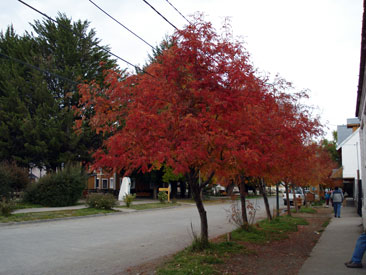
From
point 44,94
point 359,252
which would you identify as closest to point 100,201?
point 44,94

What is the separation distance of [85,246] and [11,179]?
14.6 m

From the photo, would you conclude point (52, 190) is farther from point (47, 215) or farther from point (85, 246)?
point (85, 246)

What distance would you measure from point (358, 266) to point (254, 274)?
2.19 m

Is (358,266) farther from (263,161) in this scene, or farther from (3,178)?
(3,178)

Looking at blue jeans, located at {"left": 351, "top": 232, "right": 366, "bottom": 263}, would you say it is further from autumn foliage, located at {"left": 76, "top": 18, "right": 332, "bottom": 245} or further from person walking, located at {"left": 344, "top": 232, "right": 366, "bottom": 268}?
autumn foliage, located at {"left": 76, "top": 18, "right": 332, "bottom": 245}

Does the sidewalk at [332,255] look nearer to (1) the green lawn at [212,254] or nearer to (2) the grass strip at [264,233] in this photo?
(2) the grass strip at [264,233]

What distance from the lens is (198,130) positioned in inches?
284

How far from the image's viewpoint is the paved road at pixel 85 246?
807cm

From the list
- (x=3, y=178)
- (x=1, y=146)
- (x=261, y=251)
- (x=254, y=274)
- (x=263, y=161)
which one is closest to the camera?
(x=254, y=274)

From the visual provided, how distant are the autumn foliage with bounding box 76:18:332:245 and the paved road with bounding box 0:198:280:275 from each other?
2.29m

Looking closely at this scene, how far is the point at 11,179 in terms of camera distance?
22828 millimetres

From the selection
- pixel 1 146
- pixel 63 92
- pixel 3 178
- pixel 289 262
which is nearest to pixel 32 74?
pixel 63 92

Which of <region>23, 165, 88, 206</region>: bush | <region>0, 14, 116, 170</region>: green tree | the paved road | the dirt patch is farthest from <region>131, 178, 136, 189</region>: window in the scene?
the dirt patch

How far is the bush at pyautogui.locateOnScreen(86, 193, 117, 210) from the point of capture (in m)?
22.6
